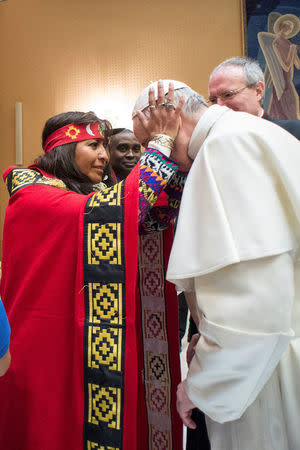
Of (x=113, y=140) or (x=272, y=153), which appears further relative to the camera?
(x=113, y=140)

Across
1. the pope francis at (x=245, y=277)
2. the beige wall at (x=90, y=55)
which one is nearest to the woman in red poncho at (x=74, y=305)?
the pope francis at (x=245, y=277)

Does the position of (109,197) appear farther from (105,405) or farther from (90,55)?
(90,55)

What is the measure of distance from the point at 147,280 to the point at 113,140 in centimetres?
202

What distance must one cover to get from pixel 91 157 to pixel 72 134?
15cm

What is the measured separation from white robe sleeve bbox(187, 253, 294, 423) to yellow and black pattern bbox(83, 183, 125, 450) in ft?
1.94

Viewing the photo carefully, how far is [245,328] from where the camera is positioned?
945 mm

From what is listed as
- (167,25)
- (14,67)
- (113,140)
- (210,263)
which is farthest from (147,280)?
(14,67)

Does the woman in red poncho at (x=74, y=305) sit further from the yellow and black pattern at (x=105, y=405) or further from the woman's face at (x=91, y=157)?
the woman's face at (x=91, y=157)

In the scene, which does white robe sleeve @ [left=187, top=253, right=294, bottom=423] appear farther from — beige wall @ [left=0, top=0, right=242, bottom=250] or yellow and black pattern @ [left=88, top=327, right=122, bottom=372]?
beige wall @ [left=0, top=0, right=242, bottom=250]

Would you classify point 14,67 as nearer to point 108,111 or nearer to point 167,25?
point 108,111

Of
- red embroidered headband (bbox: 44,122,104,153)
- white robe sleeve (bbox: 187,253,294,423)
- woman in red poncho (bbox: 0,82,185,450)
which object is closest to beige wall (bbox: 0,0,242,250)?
red embroidered headband (bbox: 44,122,104,153)

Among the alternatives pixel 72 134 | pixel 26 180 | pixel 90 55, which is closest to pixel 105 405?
pixel 26 180

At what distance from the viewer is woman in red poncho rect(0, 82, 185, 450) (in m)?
1.52

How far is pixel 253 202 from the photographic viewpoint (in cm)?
97
